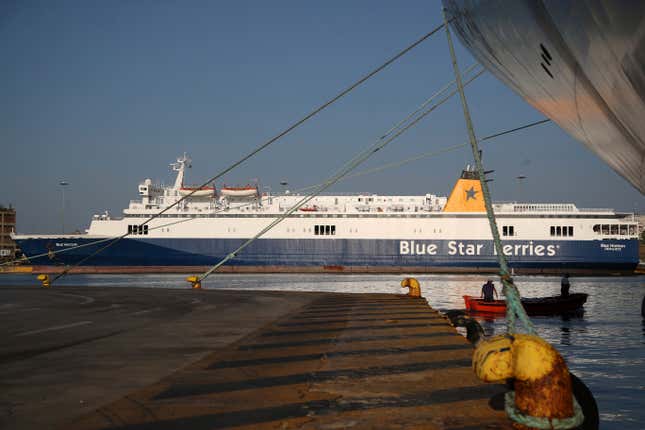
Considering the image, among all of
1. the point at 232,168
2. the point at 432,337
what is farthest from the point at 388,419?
the point at 232,168

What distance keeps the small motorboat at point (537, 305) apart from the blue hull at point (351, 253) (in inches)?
1442

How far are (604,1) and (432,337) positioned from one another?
6.52 metres

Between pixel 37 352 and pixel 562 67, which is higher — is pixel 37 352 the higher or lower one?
the lower one

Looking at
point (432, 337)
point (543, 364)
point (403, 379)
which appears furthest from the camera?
point (432, 337)

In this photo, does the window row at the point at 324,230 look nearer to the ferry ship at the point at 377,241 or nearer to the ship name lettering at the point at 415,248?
the ferry ship at the point at 377,241

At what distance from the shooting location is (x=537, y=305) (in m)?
22.9

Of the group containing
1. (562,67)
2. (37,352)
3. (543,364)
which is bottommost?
(37,352)

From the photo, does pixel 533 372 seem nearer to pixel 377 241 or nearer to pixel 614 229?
pixel 377 241

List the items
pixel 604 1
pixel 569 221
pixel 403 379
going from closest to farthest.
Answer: pixel 604 1, pixel 403 379, pixel 569 221

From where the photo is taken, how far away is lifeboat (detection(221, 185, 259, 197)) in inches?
2731

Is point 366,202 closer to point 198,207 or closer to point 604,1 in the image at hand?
point 198,207

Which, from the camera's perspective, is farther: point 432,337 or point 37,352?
point 432,337

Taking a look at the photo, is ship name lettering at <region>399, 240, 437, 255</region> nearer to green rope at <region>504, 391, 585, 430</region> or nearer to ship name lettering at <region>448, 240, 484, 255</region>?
ship name lettering at <region>448, 240, 484, 255</region>

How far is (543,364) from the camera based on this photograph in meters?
3.90
